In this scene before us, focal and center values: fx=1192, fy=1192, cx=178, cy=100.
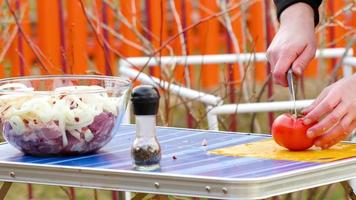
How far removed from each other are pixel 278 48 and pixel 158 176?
62 cm

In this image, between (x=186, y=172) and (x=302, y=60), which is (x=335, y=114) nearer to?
(x=302, y=60)

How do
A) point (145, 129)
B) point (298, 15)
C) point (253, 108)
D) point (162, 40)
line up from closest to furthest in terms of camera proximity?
point (145, 129)
point (298, 15)
point (253, 108)
point (162, 40)

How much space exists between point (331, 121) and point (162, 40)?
2.35 metres

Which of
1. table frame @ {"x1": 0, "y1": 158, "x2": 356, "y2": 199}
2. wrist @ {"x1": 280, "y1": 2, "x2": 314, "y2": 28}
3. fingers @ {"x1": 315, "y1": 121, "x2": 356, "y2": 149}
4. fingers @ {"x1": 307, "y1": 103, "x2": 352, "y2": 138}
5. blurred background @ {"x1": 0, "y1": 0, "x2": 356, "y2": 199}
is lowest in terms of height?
blurred background @ {"x1": 0, "y1": 0, "x2": 356, "y2": 199}

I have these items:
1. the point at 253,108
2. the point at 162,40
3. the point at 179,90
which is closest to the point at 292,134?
the point at 253,108

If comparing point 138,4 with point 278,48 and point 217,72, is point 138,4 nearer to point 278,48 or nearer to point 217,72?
point 217,72

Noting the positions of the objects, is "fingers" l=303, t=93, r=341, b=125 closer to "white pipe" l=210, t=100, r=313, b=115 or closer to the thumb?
the thumb

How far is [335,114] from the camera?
2.70m

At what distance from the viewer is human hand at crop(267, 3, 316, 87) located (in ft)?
9.64

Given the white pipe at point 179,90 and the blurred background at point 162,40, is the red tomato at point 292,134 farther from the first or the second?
the blurred background at point 162,40

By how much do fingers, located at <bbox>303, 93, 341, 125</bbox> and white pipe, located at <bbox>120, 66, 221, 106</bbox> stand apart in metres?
1.00

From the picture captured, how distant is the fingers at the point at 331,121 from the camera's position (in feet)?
8.86

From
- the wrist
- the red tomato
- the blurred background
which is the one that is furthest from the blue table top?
the blurred background

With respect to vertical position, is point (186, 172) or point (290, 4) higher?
point (290, 4)
